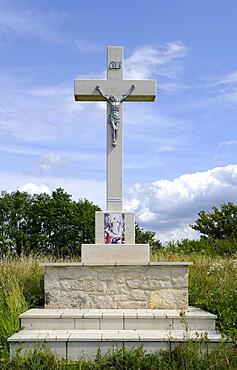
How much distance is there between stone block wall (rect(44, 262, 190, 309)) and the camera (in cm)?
772

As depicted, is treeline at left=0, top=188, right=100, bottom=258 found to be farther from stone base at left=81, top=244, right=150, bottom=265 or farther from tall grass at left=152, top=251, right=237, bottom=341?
stone base at left=81, top=244, right=150, bottom=265

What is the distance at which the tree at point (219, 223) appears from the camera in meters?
28.2

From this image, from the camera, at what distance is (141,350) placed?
19.7 feet

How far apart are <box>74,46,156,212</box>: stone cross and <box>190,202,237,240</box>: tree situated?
2026cm

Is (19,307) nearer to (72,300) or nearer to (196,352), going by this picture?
(72,300)

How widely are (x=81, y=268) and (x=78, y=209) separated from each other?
22.6 meters

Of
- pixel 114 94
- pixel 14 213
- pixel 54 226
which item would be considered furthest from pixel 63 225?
pixel 114 94

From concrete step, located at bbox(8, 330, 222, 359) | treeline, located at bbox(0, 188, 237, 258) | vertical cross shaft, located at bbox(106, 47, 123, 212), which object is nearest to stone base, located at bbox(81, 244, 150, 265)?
vertical cross shaft, located at bbox(106, 47, 123, 212)

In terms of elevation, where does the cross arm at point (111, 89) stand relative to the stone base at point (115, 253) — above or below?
above

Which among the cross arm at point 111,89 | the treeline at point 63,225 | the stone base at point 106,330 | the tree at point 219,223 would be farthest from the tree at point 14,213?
the stone base at point 106,330

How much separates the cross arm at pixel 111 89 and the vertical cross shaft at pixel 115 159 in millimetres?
117

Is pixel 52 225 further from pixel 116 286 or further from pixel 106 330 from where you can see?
pixel 106 330

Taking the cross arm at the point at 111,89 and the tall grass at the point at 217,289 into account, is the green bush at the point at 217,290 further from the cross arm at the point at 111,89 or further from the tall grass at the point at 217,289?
the cross arm at the point at 111,89

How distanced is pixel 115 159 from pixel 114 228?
1.09 m
